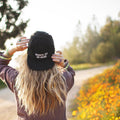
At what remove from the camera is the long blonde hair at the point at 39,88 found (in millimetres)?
1367

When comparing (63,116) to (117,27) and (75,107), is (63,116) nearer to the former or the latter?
(75,107)

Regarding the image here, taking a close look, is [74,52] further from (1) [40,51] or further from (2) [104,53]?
(1) [40,51]

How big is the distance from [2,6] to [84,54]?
2364 cm

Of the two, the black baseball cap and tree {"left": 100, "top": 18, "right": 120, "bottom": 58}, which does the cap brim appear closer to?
the black baseball cap

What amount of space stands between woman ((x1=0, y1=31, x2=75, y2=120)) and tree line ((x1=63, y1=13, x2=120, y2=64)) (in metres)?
29.0

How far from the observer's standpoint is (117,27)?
108 ft

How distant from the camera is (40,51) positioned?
1.38 metres

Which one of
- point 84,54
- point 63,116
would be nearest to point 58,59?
point 63,116

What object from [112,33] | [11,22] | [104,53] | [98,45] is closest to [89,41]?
[98,45]

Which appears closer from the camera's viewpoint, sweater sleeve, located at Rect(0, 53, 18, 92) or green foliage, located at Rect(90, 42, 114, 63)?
sweater sleeve, located at Rect(0, 53, 18, 92)

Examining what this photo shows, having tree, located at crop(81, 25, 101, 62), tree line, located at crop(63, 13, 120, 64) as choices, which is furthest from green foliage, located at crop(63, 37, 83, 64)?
tree, located at crop(81, 25, 101, 62)

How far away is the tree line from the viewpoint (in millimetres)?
29984

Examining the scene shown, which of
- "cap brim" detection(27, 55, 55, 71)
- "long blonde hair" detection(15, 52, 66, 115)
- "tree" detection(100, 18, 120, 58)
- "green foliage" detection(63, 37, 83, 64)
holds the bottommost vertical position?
"green foliage" detection(63, 37, 83, 64)

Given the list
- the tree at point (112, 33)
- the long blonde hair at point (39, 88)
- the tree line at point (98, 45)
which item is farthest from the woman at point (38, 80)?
the tree at point (112, 33)
